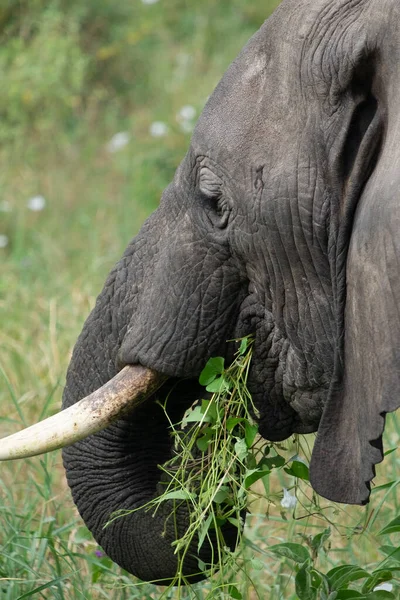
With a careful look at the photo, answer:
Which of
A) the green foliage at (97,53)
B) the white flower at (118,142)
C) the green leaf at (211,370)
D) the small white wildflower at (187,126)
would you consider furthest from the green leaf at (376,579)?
the green foliage at (97,53)

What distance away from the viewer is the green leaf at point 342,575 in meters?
2.62

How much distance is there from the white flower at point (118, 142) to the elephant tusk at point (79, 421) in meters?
4.03

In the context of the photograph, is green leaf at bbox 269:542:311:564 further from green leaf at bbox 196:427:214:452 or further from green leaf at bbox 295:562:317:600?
green leaf at bbox 196:427:214:452

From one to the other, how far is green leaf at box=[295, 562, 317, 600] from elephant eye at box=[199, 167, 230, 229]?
0.76 m

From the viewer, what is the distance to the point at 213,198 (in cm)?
255

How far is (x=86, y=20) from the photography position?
798 cm

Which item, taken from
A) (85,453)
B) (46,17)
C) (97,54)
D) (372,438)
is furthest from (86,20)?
(372,438)

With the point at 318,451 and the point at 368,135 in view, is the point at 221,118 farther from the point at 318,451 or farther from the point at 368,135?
the point at 318,451

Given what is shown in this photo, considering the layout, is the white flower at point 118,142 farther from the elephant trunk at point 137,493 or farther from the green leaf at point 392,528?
the green leaf at point 392,528

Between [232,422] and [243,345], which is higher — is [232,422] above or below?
below

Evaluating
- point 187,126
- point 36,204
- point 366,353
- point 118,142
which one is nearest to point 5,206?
point 36,204

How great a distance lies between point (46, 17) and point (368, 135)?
494 cm

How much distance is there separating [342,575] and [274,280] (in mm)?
663

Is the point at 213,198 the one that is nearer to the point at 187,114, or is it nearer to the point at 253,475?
the point at 253,475
